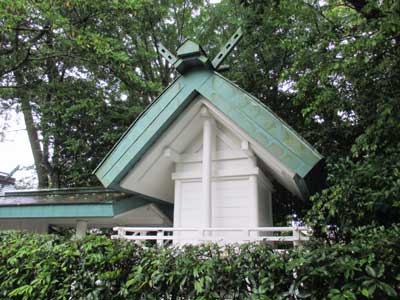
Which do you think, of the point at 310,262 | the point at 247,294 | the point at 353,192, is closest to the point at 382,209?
the point at 353,192

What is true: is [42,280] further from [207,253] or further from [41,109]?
[41,109]

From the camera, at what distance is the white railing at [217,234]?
146 inches

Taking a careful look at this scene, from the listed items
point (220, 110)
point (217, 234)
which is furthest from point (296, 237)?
point (220, 110)

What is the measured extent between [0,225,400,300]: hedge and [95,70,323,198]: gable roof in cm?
156

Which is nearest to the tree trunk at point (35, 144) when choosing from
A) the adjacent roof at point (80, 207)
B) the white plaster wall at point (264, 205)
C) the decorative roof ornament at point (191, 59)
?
the adjacent roof at point (80, 207)

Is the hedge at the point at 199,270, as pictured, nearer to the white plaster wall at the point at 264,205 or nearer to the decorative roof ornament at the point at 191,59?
the white plaster wall at the point at 264,205

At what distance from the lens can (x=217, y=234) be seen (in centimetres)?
539

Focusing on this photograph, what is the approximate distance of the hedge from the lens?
2488 millimetres

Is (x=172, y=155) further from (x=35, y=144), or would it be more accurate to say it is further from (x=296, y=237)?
(x=35, y=144)

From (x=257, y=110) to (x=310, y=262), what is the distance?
2.61 m

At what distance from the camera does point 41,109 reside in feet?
34.6

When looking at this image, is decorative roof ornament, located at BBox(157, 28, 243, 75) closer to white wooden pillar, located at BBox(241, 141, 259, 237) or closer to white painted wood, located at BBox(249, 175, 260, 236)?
white wooden pillar, located at BBox(241, 141, 259, 237)

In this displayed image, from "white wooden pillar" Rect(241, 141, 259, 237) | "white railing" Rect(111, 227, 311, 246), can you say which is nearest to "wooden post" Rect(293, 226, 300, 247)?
"white railing" Rect(111, 227, 311, 246)

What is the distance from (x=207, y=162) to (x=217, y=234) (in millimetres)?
1208
